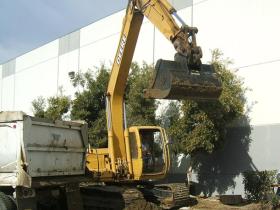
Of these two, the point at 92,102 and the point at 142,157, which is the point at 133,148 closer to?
the point at 142,157

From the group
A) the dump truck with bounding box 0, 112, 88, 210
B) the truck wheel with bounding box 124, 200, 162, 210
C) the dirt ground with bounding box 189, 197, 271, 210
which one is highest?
the dump truck with bounding box 0, 112, 88, 210

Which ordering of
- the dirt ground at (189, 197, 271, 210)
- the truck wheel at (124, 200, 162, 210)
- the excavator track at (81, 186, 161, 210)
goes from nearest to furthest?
the truck wheel at (124, 200, 162, 210)
the excavator track at (81, 186, 161, 210)
the dirt ground at (189, 197, 271, 210)

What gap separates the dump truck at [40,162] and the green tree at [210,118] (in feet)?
21.5

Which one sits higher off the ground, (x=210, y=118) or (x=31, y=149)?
(x=210, y=118)

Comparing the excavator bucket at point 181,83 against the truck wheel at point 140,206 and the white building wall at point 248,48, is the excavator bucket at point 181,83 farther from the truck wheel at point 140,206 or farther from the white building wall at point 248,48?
the white building wall at point 248,48

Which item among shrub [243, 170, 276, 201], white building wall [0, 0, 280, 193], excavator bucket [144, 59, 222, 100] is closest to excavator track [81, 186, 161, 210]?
excavator bucket [144, 59, 222, 100]

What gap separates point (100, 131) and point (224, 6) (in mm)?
8180

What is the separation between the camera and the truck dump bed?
11648 millimetres

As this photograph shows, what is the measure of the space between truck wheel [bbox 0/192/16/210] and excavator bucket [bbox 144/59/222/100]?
441 cm

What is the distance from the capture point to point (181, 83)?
43.1ft

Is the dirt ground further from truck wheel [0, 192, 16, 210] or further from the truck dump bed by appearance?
truck wheel [0, 192, 16, 210]

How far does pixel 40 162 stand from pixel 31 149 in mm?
499

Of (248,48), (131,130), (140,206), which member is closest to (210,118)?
(248,48)

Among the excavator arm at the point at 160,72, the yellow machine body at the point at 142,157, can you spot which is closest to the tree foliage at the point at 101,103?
the excavator arm at the point at 160,72
